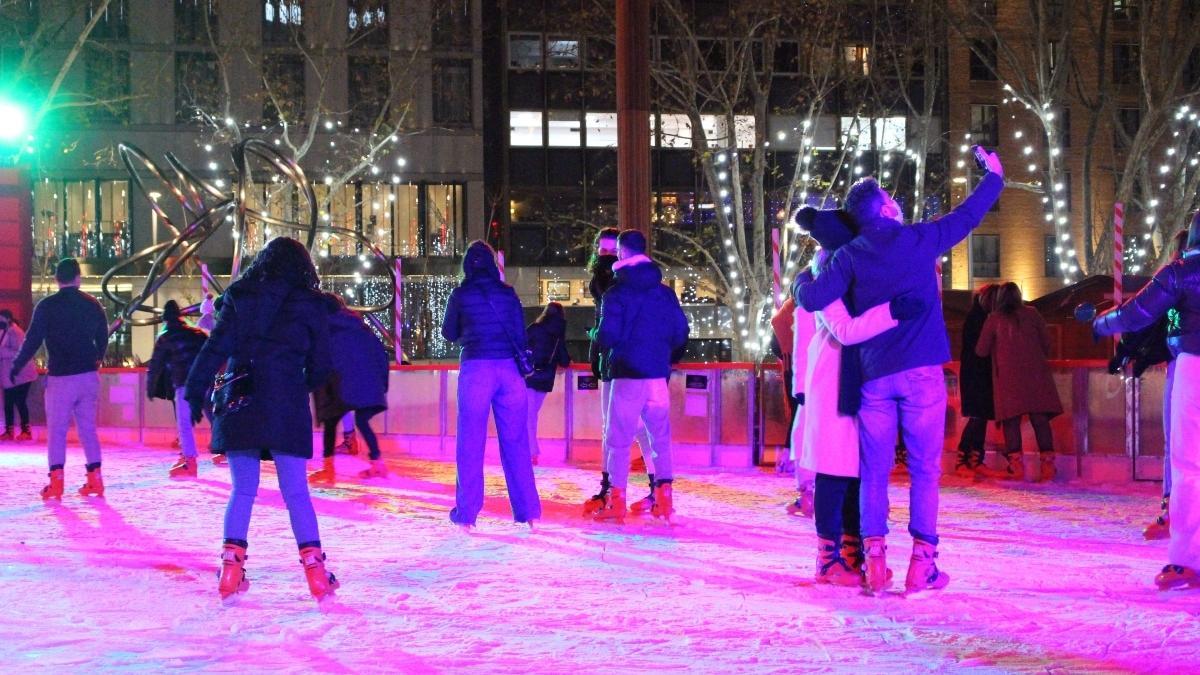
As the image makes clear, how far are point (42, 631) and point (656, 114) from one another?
1316 inches

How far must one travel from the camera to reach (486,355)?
8953 mm

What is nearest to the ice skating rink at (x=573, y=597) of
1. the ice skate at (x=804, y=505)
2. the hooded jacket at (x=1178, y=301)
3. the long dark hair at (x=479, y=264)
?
the ice skate at (x=804, y=505)

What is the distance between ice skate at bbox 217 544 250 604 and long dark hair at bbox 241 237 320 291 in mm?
1348

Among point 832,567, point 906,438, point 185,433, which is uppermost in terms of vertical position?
point 906,438

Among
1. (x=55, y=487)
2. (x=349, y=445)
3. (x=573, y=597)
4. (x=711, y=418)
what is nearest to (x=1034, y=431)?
(x=711, y=418)

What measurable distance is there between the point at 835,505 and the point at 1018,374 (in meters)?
6.03

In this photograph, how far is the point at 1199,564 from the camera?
6.78 metres

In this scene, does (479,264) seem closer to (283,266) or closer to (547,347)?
(283,266)

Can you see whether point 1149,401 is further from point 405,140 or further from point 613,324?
point 405,140

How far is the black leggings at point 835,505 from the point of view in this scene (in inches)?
272

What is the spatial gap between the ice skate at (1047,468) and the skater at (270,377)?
785cm

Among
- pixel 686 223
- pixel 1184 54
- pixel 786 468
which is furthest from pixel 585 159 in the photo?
A: pixel 786 468

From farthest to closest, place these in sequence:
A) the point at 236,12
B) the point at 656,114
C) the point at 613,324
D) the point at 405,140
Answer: the point at 405,140 < the point at 236,12 < the point at 656,114 < the point at 613,324

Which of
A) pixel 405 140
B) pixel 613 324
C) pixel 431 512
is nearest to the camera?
pixel 613 324
